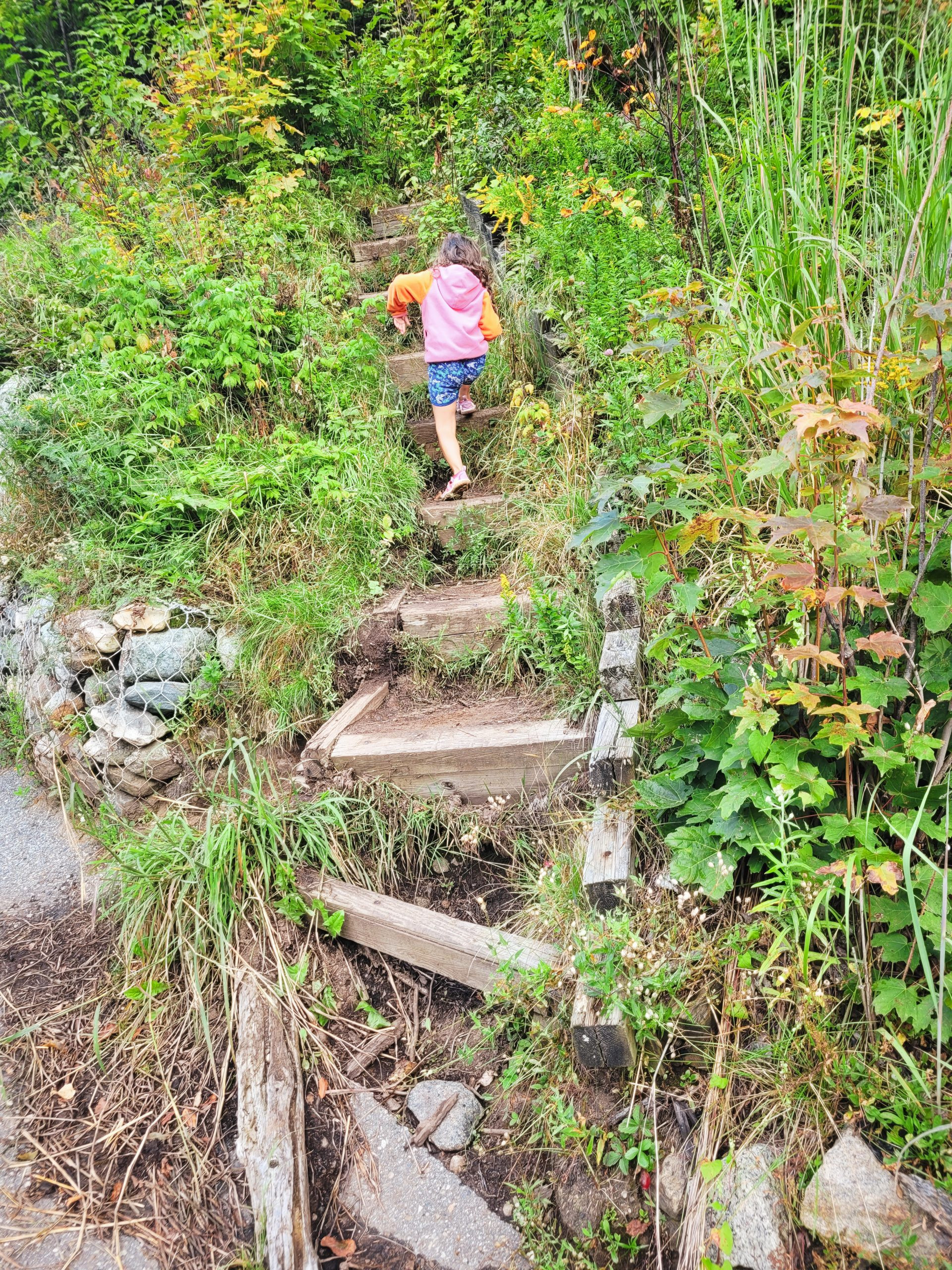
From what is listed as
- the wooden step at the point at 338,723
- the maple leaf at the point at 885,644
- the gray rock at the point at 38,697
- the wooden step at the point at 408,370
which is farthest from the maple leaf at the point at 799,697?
the wooden step at the point at 408,370

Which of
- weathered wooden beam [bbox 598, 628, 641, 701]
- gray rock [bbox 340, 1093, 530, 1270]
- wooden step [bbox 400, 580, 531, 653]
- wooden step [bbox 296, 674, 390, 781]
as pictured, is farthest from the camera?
wooden step [bbox 400, 580, 531, 653]

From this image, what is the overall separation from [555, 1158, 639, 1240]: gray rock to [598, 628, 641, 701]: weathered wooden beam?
56.1 inches

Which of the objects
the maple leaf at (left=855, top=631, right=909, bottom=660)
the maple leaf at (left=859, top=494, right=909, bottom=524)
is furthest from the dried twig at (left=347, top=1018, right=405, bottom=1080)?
the maple leaf at (left=859, top=494, right=909, bottom=524)

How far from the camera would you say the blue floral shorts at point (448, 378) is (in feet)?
15.7

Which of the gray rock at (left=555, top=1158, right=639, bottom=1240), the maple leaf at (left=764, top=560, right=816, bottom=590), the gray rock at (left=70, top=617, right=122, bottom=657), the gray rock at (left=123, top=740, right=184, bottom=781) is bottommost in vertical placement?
the gray rock at (left=555, top=1158, right=639, bottom=1240)

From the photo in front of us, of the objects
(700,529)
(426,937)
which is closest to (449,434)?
(426,937)

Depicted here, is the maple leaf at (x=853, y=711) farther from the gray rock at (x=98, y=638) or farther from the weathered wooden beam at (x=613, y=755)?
the gray rock at (x=98, y=638)

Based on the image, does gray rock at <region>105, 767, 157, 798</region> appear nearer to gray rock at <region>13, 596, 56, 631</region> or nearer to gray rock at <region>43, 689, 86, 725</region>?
gray rock at <region>43, 689, 86, 725</region>

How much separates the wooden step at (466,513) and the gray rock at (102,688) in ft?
6.08

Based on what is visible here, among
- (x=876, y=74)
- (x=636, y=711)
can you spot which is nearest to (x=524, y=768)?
(x=636, y=711)

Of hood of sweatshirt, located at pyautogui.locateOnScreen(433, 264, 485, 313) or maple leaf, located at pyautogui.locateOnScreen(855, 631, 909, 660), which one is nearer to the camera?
maple leaf, located at pyautogui.locateOnScreen(855, 631, 909, 660)

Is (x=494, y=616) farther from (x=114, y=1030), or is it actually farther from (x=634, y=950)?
(x=114, y=1030)

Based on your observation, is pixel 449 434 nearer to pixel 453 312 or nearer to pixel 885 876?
pixel 453 312

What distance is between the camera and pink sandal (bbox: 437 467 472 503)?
470 centimetres
